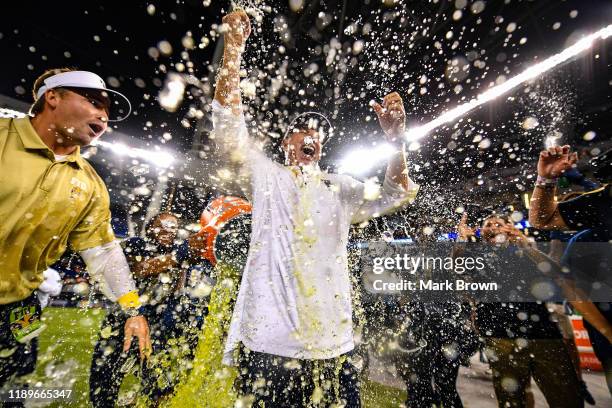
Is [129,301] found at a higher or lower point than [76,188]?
lower

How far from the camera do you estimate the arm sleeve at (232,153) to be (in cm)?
188

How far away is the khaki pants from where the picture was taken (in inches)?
134

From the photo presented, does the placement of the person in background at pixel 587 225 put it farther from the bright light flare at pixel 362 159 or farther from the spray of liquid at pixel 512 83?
the bright light flare at pixel 362 159

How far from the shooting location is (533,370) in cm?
359

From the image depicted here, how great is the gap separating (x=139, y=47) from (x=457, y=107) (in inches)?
355

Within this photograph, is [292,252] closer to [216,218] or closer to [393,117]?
[393,117]

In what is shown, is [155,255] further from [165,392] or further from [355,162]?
[355,162]

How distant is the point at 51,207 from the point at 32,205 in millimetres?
126

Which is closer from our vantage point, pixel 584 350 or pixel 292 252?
pixel 292 252

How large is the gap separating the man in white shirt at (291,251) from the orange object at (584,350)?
21.0ft

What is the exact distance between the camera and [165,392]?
→ 12.6ft

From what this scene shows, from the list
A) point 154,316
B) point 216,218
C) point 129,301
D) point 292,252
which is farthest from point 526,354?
point 154,316

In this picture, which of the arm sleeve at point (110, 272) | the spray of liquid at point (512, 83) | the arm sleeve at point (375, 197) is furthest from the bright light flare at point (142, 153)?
the arm sleeve at point (375, 197)

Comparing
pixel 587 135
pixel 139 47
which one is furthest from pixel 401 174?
pixel 139 47
